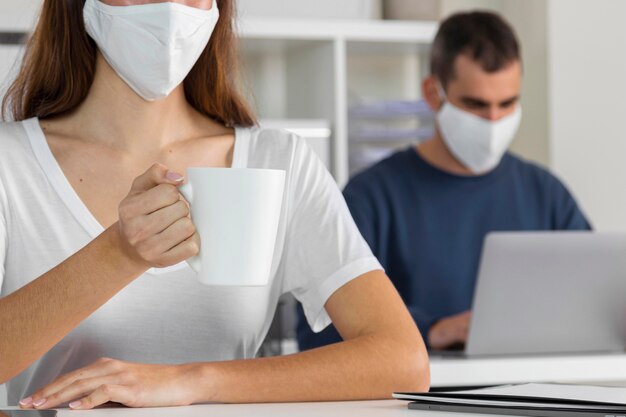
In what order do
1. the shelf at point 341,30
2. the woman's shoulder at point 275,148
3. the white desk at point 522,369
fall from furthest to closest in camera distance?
1. the shelf at point 341,30
2. the white desk at point 522,369
3. the woman's shoulder at point 275,148

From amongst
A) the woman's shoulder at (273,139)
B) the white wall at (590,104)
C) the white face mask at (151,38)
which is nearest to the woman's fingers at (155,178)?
the white face mask at (151,38)

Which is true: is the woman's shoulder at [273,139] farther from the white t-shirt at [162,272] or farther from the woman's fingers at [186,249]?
the woman's fingers at [186,249]

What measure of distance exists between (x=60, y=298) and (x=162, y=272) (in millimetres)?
256

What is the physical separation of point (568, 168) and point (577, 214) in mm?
966

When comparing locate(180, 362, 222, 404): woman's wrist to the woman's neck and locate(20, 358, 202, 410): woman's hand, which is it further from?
the woman's neck

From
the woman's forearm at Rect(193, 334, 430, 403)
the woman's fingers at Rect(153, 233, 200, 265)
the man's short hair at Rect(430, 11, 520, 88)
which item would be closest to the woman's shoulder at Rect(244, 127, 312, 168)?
the woman's forearm at Rect(193, 334, 430, 403)

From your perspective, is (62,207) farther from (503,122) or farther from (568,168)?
(568,168)

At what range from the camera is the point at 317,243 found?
1.38m

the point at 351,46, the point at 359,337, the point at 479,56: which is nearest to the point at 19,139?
the point at 359,337

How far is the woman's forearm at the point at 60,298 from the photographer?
1.02 m

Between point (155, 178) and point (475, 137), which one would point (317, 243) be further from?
point (475, 137)

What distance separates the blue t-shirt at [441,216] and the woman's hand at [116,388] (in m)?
1.49

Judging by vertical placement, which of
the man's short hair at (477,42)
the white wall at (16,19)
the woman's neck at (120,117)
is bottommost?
the woman's neck at (120,117)

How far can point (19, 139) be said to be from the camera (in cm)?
135
